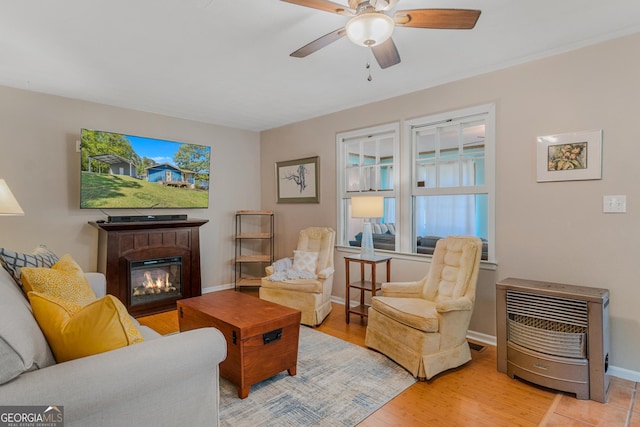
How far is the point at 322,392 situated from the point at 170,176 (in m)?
3.37

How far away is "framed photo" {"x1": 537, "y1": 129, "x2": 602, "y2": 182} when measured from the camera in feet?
8.31

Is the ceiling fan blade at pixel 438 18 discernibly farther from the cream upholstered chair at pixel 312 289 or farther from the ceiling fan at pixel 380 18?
the cream upholstered chair at pixel 312 289

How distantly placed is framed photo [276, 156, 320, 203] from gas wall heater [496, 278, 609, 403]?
271 cm

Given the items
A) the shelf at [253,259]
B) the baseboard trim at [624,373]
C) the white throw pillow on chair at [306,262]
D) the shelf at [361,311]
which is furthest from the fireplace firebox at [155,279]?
the baseboard trim at [624,373]

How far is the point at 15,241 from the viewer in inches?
135

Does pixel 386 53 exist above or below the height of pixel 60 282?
above

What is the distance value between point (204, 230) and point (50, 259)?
2.64 metres

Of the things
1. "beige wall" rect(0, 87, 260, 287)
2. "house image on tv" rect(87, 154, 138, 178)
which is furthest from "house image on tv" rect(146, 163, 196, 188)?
"beige wall" rect(0, 87, 260, 287)

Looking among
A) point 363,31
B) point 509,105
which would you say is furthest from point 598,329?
point 363,31

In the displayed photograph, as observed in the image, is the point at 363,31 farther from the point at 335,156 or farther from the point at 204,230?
the point at 204,230

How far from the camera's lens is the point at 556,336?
7.48 ft

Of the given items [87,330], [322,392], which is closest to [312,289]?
[322,392]

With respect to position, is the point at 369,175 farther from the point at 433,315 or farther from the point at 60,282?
the point at 60,282

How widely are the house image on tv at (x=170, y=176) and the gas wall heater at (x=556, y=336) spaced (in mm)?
3878
